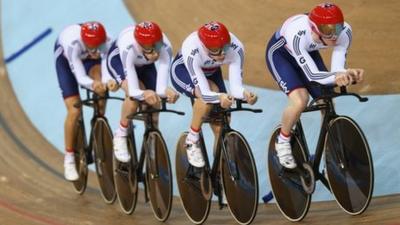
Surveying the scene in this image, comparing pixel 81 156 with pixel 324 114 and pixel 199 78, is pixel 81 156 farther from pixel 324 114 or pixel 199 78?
pixel 324 114

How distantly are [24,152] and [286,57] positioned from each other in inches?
162

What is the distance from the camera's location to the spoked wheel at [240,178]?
552 centimetres

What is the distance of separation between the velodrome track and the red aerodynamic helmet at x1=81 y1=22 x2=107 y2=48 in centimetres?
141

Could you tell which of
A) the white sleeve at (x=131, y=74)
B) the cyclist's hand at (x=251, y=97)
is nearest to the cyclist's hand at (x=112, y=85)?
the white sleeve at (x=131, y=74)

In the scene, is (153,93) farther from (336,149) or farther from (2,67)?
(2,67)

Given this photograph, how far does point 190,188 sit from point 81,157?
1753mm

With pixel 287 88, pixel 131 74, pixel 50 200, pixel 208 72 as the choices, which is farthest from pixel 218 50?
pixel 50 200

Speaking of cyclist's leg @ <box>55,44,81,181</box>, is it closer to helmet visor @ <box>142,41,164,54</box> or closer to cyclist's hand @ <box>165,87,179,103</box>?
→ helmet visor @ <box>142,41,164,54</box>

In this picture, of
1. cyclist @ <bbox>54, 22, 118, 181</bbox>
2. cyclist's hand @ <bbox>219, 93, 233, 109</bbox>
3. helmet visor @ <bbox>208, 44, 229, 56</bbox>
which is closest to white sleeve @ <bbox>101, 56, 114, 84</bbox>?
cyclist @ <bbox>54, 22, 118, 181</bbox>

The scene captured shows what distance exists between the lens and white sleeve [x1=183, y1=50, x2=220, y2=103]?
551 cm

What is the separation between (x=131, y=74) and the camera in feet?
20.0

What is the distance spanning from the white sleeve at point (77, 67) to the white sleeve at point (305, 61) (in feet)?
6.94

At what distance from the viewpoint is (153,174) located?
6277mm

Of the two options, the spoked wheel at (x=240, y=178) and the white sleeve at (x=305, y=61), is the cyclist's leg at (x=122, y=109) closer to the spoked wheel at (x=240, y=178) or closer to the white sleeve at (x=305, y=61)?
the spoked wheel at (x=240, y=178)
